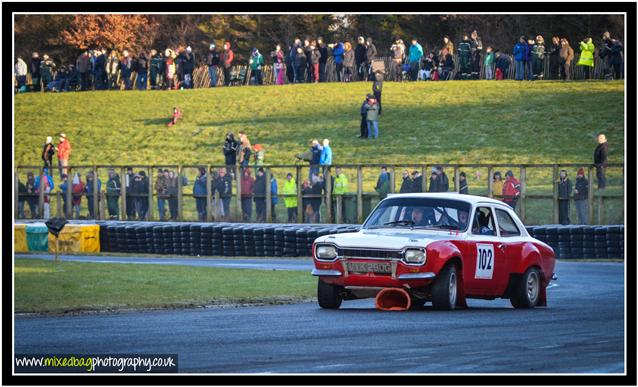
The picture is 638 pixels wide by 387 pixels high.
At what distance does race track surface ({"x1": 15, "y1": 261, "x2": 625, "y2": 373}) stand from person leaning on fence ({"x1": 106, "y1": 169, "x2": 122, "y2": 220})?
19.2 m

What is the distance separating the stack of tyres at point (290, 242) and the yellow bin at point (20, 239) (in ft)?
22.9

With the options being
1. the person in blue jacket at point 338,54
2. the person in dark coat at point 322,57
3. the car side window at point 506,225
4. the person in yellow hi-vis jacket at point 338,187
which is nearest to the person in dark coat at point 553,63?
the person in blue jacket at point 338,54

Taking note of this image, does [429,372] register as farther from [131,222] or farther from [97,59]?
[97,59]

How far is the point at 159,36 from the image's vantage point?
78.4 m

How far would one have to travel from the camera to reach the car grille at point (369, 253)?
1546 centimetres

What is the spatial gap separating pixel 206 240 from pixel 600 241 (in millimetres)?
8901

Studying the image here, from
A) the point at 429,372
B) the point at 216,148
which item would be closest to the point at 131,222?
the point at 216,148

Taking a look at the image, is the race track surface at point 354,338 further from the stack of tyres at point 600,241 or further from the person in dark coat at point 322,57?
the person in dark coat at point 322,57

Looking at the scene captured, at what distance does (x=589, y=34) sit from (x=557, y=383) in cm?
5148


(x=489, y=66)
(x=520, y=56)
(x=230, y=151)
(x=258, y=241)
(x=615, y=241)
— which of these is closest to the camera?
(x=615, y=241)

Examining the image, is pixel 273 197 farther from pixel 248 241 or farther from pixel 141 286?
pixel 141 286

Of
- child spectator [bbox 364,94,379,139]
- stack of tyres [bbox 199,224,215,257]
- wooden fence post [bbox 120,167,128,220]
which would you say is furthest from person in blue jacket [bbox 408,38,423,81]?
stack of tyres [bbox 199,224,215,257]

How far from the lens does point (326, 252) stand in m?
15.9

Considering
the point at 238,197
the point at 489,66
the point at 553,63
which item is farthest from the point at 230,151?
the point at 489,66
